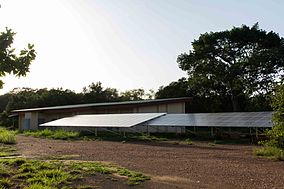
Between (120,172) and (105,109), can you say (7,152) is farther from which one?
(105,109)

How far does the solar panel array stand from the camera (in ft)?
74.5

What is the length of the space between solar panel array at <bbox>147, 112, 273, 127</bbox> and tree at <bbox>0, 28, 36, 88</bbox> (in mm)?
16571

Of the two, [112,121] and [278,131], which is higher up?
[112,121]

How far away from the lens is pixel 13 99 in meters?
60.8

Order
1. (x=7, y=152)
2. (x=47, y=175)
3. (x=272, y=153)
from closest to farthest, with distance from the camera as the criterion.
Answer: (x=47, y=175) → (x=272, y=153) → (x=7, y=152)

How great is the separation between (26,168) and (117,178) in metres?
2.38

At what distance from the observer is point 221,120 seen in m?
25.4

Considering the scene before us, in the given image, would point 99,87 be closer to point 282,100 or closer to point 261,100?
point 261,100

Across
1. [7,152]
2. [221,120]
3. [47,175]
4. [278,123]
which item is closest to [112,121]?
[221,120]

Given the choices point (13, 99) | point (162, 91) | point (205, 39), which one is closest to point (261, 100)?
point (205, 39)

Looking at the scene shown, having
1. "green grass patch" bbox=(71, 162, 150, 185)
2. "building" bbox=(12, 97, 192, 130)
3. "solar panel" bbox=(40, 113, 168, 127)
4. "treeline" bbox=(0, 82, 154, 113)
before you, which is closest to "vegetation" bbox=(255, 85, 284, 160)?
"green grass patch" bbox=(71, 162, 150, 185)

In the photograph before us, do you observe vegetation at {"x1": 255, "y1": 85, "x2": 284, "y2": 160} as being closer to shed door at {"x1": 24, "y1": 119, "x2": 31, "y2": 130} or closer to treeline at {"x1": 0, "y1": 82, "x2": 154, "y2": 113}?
shed door at {"x1": 24, "y1": 119, "x2": 31, "y2": 130}

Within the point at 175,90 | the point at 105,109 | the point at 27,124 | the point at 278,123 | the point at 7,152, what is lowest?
the point at 7,152

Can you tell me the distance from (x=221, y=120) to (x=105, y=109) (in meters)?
17.4
